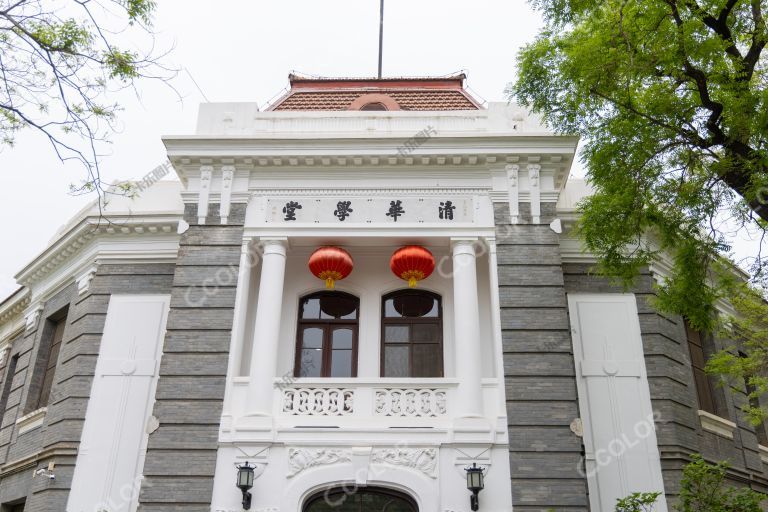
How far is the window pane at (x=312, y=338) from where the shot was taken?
44.9 feet

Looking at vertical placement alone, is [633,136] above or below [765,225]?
above

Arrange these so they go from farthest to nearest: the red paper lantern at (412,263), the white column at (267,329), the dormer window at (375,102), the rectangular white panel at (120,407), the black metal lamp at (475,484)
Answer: the dormer window at (375,102)
the red paper lantern at (412,263)
the rectangular white panel at (120,407)
the white column at (267,329)
the black metal lamp at (475,484)

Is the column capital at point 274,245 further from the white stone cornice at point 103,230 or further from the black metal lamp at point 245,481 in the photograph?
the black metal lamp at point 245,481

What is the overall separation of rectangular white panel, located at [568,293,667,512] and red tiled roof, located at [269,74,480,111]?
5550 millimetres

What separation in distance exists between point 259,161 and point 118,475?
618cm

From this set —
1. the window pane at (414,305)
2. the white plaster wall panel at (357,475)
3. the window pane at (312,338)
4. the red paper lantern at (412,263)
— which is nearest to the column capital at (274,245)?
the window pane at (312,338)

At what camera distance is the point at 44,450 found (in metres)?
13.3

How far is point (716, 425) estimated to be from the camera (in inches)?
549

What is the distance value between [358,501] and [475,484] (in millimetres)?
1995

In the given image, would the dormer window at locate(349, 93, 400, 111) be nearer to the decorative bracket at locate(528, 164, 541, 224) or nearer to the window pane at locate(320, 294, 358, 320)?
the decorative bracket at locate(528, 164, 541, 224)

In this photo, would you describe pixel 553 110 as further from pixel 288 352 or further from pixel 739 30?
pixel 288 352

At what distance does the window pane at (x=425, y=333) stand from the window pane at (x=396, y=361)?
313 mm

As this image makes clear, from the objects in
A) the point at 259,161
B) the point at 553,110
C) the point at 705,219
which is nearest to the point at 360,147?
the point at 259,161

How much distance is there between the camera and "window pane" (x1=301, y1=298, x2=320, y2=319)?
13992 millimetres
